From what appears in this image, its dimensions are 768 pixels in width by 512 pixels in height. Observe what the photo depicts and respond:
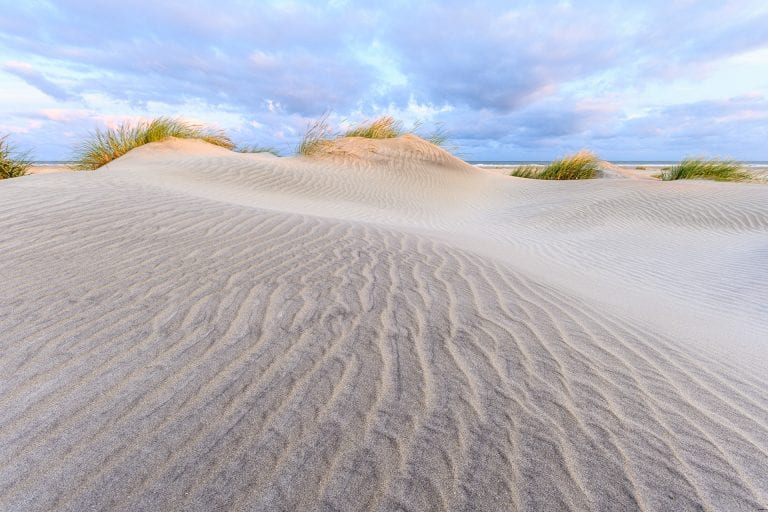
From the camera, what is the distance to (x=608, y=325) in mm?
2758

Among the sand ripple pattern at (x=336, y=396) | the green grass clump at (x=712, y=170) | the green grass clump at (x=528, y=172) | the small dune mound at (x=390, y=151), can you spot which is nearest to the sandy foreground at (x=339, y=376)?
the sand ripple pattern at (x=336, y=396)

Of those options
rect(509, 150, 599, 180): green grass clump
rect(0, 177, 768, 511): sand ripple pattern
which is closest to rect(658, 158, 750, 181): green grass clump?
rect(509, 150, 599, 180): green grass clump

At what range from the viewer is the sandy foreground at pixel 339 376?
1.37m

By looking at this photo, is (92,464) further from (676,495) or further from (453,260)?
(453,260)

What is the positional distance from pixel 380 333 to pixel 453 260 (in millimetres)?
1724

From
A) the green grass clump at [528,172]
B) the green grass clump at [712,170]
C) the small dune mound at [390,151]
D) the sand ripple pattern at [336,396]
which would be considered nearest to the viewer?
the sand ripple pattern at [336,396]

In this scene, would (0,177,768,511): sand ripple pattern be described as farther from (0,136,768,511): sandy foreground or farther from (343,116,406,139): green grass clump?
(343,116,406,139): green grass clump

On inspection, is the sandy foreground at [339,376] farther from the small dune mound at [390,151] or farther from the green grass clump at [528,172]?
the green grass clump at [528,172]

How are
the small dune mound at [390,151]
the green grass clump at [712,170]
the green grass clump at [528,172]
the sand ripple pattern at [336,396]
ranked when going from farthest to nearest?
the green grass clump at [528,172]
the small dune mound at [390,151]
the green grass clump at [712,170]
the sand ripple pattern at [336,396]

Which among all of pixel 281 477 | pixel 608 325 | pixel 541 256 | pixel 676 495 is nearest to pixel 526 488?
pixel 676 495

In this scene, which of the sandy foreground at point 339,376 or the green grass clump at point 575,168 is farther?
the green grass clump at point 575,168

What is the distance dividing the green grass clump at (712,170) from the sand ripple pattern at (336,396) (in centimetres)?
1432

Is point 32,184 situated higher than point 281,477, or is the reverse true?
point 32,184

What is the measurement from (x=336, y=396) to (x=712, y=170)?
16.7 m
